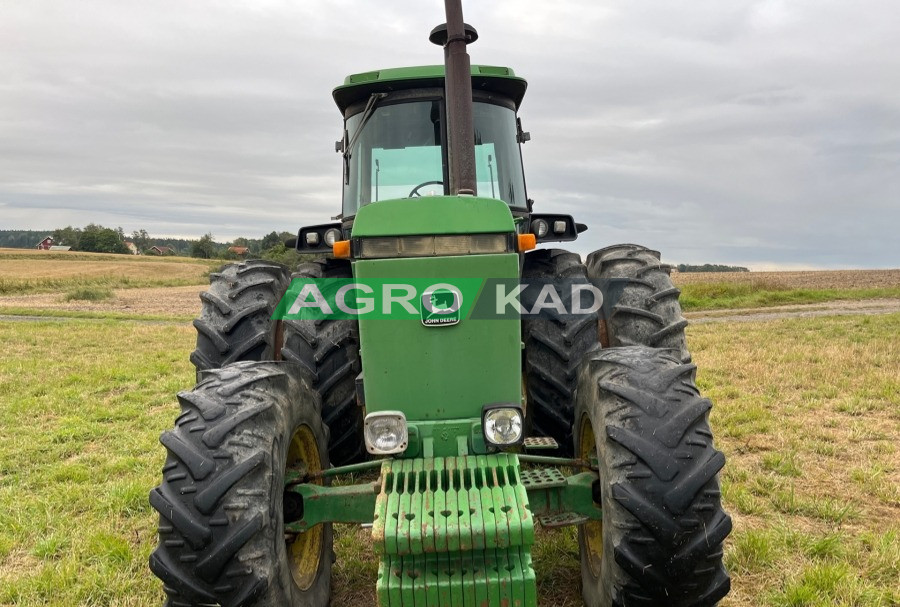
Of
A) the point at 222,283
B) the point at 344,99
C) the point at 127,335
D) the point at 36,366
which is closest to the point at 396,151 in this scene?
the point at 344,99

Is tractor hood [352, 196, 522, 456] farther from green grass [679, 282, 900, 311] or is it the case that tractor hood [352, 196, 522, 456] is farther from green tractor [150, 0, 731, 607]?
green grass [679, 282, 900, 311]

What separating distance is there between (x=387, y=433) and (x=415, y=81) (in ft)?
8.80

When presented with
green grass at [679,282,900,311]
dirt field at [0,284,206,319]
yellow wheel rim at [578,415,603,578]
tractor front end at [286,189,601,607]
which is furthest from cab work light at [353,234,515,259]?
green grass at [679,282,900,311]

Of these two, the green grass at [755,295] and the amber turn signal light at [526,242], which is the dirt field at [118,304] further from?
the amber turn signal light at [526,242]

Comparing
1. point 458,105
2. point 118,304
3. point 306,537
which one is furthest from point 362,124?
point 118,304

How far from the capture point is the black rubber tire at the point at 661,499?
2.57 m

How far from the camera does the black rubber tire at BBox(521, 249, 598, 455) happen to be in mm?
4074

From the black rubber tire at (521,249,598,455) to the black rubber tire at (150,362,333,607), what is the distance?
5.83 ft

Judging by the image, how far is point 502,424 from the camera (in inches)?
117

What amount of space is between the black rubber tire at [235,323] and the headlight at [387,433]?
145cm

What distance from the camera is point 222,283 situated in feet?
14.6

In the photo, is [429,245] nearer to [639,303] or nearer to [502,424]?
[502,424]

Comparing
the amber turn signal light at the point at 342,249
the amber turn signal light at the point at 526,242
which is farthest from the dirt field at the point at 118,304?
the amber turn signal light at the point at 526,242

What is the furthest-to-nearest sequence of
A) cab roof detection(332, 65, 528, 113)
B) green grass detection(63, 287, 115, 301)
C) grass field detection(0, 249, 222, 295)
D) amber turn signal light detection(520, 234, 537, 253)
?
grass field detection(0, 249, 222, 295) < green grass detection(63, 287, 115, 301) < cab roof detection(332, 65, 528, 113) < amber turn signal light detection(520, 234, 537, 253)
